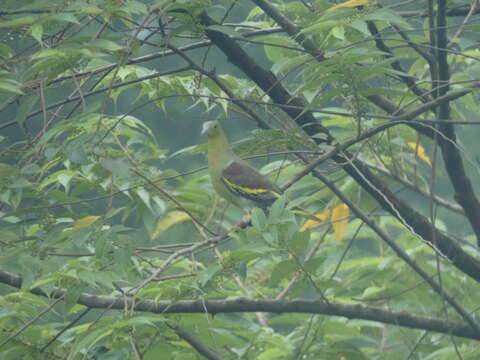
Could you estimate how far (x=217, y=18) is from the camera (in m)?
1.63

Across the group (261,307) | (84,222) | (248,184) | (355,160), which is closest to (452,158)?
(355,160)

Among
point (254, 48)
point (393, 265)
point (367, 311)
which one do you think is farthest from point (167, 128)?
point (367, 311)

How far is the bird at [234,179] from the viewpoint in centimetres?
232

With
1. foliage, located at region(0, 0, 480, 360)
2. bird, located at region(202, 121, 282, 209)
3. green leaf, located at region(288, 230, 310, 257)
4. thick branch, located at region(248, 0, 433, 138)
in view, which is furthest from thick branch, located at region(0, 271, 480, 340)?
thick branch, located at region(248, 0, 433, 138)

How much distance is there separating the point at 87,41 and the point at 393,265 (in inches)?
63.1

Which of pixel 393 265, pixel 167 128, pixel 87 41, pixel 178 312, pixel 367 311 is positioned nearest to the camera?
pixel 87 41

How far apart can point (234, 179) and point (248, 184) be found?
0.06 m

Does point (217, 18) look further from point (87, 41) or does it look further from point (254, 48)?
point (254, 48)

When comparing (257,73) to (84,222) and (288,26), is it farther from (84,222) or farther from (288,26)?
(84,222)

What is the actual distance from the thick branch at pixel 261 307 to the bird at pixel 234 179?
0.45 metres

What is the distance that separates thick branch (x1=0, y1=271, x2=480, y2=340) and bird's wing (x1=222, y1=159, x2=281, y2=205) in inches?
18.4

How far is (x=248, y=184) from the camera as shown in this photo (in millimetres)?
2332

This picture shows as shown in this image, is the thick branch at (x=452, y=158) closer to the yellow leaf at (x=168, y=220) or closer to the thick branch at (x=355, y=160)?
the thick branch at (x=355, y=160)

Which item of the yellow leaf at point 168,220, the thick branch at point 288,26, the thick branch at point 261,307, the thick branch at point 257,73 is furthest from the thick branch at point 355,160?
the yellow leaf at point 168,220
